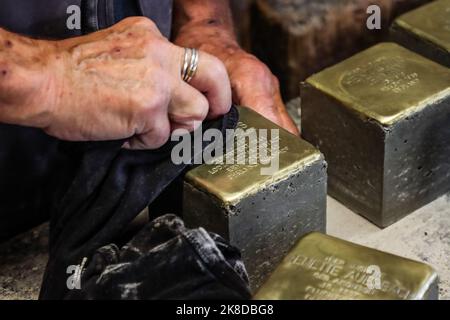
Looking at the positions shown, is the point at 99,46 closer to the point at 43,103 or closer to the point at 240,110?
the point at 43,103

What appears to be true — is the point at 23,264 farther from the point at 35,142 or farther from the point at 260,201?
the point at 260,201

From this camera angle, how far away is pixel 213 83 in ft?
5.36

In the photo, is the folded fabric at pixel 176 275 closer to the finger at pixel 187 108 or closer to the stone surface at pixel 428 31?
the finger at pixel 187 108

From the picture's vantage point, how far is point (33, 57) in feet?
5.12

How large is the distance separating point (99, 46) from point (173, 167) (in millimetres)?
230

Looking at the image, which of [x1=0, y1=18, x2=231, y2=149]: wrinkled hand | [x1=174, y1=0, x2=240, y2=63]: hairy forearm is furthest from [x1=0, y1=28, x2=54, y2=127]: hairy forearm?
[x1=174, y1=0, x2=240, y2=63]: hairy forearm

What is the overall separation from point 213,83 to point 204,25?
59cm

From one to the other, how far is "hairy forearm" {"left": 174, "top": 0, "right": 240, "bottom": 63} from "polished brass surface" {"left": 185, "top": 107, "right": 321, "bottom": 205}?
48 cm

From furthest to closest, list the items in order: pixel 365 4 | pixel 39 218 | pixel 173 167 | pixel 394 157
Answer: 1. pixel 365 4
2. pixel 39 218
3. pixel 394 157
4. pixel 173 167

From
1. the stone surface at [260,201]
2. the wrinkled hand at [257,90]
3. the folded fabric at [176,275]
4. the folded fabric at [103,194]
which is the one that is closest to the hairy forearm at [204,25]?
the wrinkled hand at [257,90]

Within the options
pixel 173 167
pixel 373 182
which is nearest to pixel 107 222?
pixel 173 167

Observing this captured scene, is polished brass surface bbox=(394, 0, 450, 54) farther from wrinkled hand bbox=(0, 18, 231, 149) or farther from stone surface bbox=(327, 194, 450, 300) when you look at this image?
wrinkled hand bbox=(0, 18, 231, 149)

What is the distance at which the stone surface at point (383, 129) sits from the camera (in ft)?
5.87

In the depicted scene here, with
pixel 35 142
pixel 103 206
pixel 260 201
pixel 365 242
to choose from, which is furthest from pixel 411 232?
pixel 35 142
